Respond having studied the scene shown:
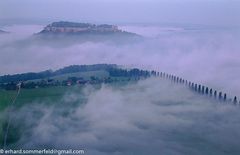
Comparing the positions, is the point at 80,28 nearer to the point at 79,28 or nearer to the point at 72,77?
the point at 79,28

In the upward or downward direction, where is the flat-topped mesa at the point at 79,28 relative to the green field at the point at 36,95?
upward

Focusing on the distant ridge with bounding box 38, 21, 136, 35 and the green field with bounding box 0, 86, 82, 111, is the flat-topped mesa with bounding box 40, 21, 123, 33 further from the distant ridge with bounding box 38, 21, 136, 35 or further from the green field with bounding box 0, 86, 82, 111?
the green field with bounding box 0, 86, 82, 111

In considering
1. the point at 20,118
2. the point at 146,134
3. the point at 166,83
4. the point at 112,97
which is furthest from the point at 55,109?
the point at 166,83

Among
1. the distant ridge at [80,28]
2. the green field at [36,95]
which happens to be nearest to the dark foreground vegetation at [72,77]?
the green field at [36,95]

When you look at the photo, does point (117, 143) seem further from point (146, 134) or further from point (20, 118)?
point (20, 118)

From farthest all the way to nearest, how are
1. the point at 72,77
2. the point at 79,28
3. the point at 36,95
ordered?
the point at 79,28
the point at 72,77
the point at 36,95

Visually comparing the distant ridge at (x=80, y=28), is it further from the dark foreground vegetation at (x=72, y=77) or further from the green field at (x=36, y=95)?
the green field at (x=36, y=95)

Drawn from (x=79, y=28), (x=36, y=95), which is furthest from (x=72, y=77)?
(x=79, y=28)

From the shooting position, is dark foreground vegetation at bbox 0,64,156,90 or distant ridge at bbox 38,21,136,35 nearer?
dark foreground vegetation at bbox 0,64,156,90

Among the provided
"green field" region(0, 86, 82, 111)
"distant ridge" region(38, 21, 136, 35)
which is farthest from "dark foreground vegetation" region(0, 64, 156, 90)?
"distant ridge" region(38, 21, 136, 35)
